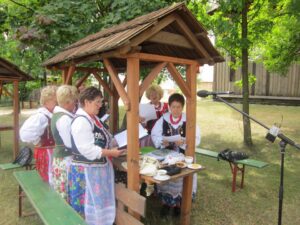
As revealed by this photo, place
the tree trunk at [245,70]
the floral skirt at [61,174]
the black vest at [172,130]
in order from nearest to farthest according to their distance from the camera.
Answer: the floral skirt at [61,174] < the black vest at [172,130] < the tree trunk at [245,70]

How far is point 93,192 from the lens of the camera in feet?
10.7

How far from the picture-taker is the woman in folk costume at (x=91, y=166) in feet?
9.91

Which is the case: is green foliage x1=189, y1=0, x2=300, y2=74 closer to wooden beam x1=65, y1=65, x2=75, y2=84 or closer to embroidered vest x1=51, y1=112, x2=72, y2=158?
wooden beam x1=65, y1=65, x2=75, y2=84

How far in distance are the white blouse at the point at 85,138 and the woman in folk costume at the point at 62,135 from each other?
35 centimetres

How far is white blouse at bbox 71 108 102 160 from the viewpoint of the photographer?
2990mm

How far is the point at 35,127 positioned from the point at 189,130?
215 centimetres

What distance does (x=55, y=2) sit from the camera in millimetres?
7105

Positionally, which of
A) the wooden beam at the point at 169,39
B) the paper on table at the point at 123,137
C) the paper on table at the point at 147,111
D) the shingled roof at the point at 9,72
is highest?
the wooden beam at the point at 169,39

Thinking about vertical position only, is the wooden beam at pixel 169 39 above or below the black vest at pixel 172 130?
above

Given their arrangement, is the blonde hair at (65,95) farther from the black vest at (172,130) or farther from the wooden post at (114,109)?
the wooden post at (114,109)

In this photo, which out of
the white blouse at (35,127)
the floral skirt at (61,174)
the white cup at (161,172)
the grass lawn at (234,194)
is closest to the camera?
the white cup at (161,172)

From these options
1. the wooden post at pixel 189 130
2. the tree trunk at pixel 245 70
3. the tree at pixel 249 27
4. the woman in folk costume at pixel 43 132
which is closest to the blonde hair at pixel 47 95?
the woman in folk costume at pixel 43 132

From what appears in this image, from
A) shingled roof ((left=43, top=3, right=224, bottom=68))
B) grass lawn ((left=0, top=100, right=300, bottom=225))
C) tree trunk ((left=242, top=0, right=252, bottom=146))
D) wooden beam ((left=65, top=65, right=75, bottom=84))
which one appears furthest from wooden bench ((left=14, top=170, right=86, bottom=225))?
tree trunk ((left=242, top=0, right=252, bottom=146))

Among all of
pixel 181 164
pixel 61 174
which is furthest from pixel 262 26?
pixel 61 174
